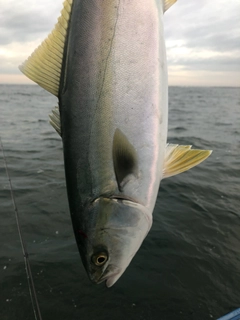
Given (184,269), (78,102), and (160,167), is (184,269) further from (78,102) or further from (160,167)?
(78,102)

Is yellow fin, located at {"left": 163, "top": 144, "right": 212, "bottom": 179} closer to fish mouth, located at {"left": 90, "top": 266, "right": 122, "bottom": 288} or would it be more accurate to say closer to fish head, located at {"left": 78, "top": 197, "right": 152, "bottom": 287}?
fish head, located at {"left": 78, "top": 197, "right": 152, "bottom": 287}

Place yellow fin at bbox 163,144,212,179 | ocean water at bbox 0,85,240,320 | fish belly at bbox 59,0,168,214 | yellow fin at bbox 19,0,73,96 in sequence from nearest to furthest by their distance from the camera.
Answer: fish belly at bbox 59,0,168,214 → yellow fin at bbox 19,0,73,96 → yellow fin at bbox 163,144,212,179 → ocean water at bbox 0,85,240,320

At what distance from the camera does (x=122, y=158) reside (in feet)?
4.62

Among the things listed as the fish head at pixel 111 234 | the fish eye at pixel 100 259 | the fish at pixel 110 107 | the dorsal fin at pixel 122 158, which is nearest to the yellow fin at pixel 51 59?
the fish at pixel 110 107

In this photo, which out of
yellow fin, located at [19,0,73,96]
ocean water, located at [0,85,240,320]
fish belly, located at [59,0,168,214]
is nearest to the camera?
fish belly, located at [59,0,168,214]

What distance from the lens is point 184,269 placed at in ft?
14.9

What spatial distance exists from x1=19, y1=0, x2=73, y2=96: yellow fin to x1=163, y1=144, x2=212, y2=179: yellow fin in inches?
29.9

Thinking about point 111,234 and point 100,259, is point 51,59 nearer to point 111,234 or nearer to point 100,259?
point 111,234

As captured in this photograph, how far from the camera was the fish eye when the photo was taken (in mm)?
1610

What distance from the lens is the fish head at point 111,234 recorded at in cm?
150

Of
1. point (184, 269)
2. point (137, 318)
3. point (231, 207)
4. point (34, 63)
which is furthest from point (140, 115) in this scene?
point (231, 207)

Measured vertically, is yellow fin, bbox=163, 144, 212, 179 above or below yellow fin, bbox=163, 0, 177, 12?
below

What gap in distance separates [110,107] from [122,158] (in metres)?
0.27

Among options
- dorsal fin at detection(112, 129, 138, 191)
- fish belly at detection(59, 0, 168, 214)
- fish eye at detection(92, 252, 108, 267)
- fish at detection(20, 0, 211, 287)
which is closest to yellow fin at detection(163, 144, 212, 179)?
fish at detection(20, 0, 211, 287)
